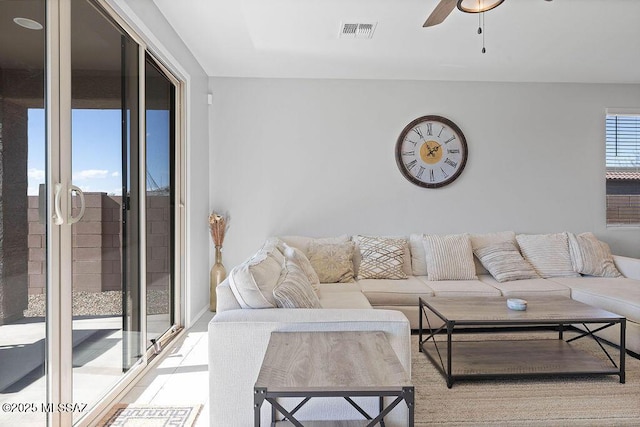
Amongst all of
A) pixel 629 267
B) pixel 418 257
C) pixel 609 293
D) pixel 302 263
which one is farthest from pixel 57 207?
pixel 629 267

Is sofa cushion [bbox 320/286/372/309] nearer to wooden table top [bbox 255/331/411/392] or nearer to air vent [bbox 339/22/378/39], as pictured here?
wooden table top [bbox 255/331/411/392]

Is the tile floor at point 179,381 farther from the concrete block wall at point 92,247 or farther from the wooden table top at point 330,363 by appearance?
the wooden table top at point 330,363

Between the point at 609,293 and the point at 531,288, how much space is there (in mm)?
576

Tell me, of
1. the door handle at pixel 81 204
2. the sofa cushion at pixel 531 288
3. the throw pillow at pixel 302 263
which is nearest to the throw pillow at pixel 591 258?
the sofa cushion at pixel 531 288

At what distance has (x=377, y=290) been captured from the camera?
3783 mm

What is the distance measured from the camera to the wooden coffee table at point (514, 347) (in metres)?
2.69

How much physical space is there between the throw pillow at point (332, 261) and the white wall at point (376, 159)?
0.54m

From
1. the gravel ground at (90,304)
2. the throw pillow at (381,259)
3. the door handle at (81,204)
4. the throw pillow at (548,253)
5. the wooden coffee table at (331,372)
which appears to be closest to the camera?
the wooden coffee table at (331,372)

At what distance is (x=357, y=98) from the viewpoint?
4727 millimetres

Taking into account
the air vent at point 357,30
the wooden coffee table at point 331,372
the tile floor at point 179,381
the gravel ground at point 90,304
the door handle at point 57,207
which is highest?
the air vent at point 357,30

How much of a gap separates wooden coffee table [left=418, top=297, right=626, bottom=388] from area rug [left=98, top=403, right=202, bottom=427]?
1.54 meters

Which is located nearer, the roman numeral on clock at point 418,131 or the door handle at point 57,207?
the door handle at point 57,207

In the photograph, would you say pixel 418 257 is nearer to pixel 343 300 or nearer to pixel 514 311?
pixel 343 300

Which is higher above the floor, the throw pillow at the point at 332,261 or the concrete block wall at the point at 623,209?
the concrete block wall at the point at 623,209
